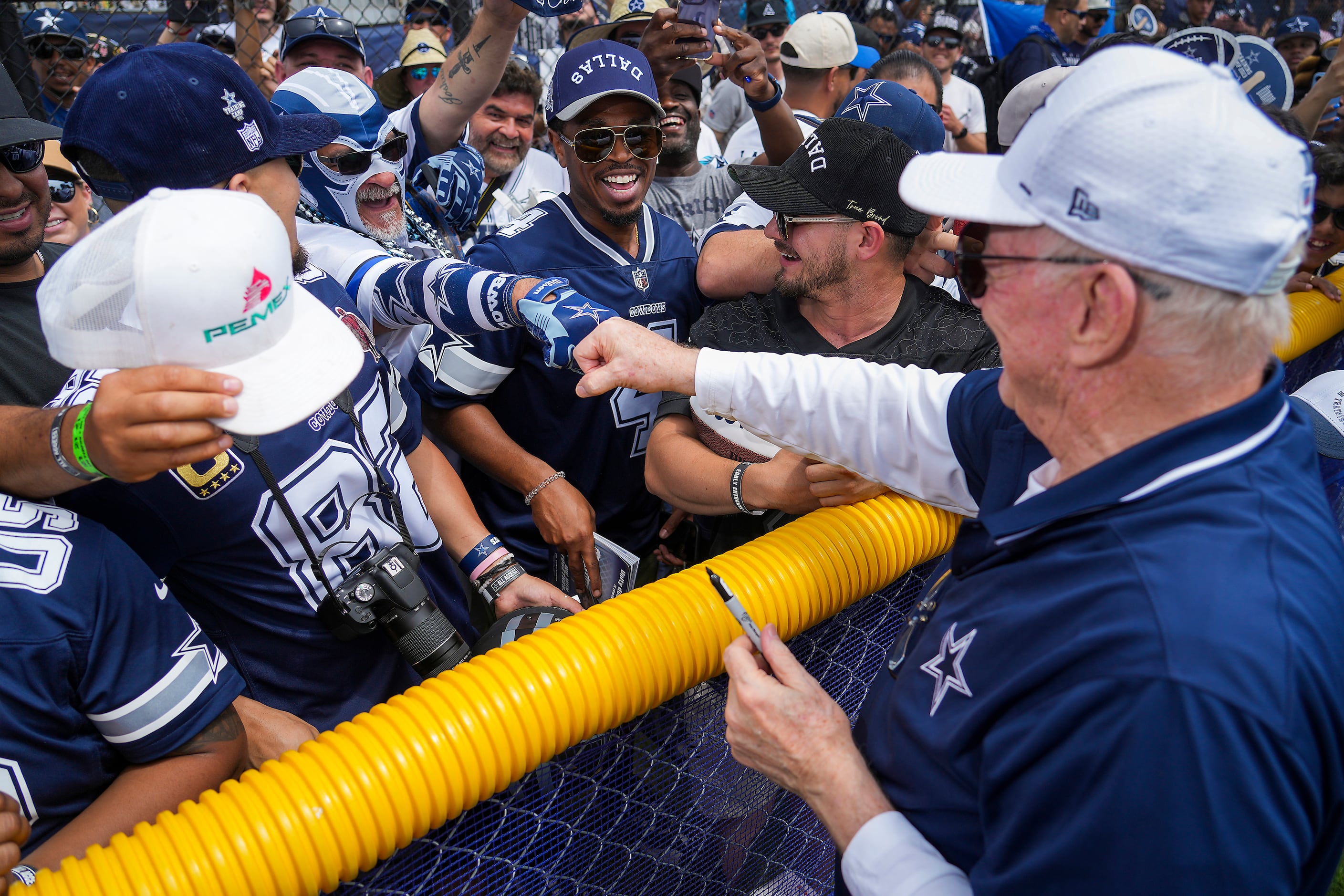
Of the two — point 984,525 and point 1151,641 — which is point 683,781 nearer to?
point 984,525

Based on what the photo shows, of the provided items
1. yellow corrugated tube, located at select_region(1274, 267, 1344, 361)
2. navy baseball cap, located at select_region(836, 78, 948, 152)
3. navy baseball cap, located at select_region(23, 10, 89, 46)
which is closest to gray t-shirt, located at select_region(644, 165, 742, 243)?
navy baseball cap, located at select_region(836, 78, 948, 152)

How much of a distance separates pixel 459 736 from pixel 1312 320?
327 centimetres

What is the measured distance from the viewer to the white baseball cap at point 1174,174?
3.20 ft

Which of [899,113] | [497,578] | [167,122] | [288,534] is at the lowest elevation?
[497,578]

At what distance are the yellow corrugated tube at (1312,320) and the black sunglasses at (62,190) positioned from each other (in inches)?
166

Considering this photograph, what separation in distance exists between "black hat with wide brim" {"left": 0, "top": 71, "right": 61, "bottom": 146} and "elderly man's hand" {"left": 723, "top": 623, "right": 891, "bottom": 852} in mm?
1928

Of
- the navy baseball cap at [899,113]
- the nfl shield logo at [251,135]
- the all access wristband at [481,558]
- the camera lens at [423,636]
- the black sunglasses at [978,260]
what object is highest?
the black sunglasses at [978,260]

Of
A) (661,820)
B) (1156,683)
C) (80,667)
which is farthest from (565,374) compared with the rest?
(1156,683)

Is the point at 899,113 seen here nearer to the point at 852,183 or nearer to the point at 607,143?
the point at 852,183

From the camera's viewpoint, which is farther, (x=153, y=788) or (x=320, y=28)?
(x=320, y=28)

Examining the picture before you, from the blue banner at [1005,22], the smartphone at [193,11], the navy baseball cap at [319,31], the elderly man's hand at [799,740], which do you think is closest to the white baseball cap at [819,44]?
the navy baseball cap at [319,31]

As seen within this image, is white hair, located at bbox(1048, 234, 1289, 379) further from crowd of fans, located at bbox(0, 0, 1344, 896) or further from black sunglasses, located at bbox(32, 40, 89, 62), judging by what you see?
black sunglasses, located at bbox(32, 40, 89, 62)

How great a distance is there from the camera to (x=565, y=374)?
2.66 metres

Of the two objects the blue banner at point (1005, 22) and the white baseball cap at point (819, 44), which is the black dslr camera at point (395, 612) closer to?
the white baseball cap at point (819, 44)
